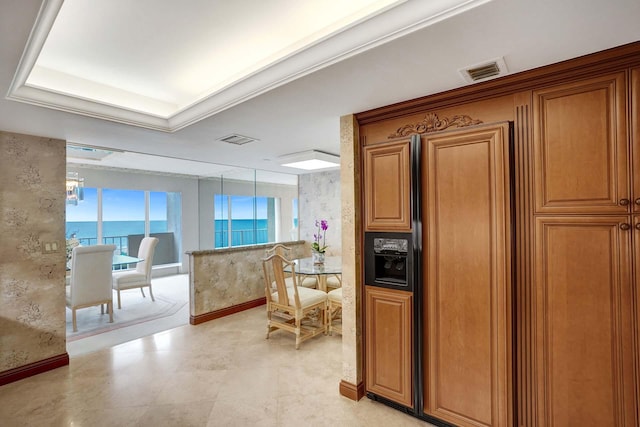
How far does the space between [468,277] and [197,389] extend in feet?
7.81

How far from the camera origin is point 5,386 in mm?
2730

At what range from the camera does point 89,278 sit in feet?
13.5

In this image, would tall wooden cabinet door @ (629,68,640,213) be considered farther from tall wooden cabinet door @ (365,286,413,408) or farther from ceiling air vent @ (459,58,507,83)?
tall wooden cabinet door @ (365,286,413,408)

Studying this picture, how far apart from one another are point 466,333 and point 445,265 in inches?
17.8

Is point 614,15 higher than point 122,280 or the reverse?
higher

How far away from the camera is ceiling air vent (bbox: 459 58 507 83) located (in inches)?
65.4

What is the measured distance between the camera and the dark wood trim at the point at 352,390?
244cm

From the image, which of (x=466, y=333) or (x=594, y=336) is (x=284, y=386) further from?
(x=594, y=336)

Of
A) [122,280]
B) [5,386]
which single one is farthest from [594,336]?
[122,280]

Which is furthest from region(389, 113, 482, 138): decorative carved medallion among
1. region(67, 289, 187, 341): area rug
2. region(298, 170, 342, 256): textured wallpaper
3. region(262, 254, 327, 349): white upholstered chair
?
region(67, 289, 187, 341): area rug

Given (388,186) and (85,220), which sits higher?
(388,186)

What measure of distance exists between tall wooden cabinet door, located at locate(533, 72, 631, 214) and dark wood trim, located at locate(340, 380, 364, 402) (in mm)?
1839

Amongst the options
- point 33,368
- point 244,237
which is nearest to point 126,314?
point 33,368

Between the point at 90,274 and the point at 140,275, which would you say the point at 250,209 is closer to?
the point at 140,275
